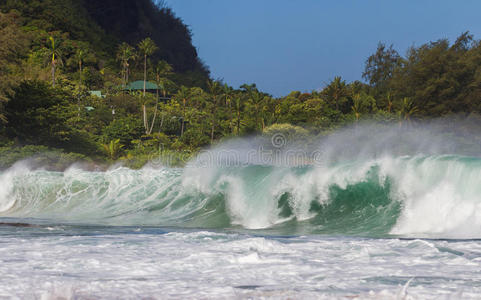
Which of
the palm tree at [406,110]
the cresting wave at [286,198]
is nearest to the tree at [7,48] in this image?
the cresting wave at [286,198]

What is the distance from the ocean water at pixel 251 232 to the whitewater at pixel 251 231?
0.09 feet

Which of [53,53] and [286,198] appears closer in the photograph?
[286,198]

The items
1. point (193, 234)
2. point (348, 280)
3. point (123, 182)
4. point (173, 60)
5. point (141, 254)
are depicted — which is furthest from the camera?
point (173, 60)

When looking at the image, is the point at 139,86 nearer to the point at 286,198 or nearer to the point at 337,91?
the point at 337,91

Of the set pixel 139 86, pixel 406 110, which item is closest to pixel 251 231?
pixel 406 110

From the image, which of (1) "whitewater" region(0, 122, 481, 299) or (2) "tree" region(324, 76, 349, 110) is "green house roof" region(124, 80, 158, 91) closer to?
(2) "tree" region(324, 76, 349, 110)

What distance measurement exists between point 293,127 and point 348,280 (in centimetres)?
4897

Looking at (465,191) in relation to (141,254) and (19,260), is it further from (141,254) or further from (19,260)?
(19,260)

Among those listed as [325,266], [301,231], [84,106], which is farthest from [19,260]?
[84,106]

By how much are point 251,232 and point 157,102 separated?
179ft

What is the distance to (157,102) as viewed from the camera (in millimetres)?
63125

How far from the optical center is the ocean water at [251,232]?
14.7 ft

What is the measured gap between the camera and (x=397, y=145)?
1864 inches

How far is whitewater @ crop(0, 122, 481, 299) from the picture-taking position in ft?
14.8
